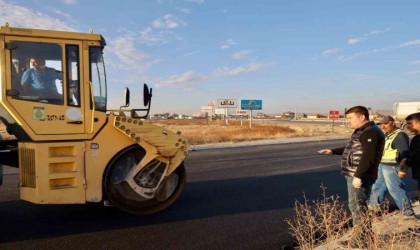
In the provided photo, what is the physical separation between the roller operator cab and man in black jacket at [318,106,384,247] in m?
2.97

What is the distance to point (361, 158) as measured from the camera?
3818mm

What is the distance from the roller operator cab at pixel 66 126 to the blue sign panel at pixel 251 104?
1376 inches

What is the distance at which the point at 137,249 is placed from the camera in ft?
13.8

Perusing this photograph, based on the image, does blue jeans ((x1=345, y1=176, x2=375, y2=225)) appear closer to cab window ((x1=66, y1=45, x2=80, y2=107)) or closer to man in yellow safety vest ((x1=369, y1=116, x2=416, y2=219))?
man in yellow safety vest ((x1=369, y1=116, x2=416, y2=219))

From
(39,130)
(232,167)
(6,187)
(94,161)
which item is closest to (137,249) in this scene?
(94,161)

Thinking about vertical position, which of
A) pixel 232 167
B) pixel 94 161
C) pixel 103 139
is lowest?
pixel 232 167

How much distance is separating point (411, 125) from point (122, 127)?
4.40 metres

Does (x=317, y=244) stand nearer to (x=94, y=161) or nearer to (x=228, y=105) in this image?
(x=94, y=161)

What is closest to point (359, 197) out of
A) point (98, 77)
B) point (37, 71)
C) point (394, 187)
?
point (394, 187)

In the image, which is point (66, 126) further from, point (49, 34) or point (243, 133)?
point (243, 133)

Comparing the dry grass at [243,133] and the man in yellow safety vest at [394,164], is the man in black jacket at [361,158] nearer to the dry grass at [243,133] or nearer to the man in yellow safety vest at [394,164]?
the man in yellow safety vest at [394,164]

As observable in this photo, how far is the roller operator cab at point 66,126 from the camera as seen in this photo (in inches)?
186

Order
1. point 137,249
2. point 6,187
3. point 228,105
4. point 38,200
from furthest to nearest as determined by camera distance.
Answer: point 228,105, point 6,187, point 38,200, point 137,249

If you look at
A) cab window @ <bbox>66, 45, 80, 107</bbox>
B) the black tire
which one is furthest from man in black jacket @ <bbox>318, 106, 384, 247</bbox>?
cab window @ <bbox>66, 45, 80, 107</bbox>
